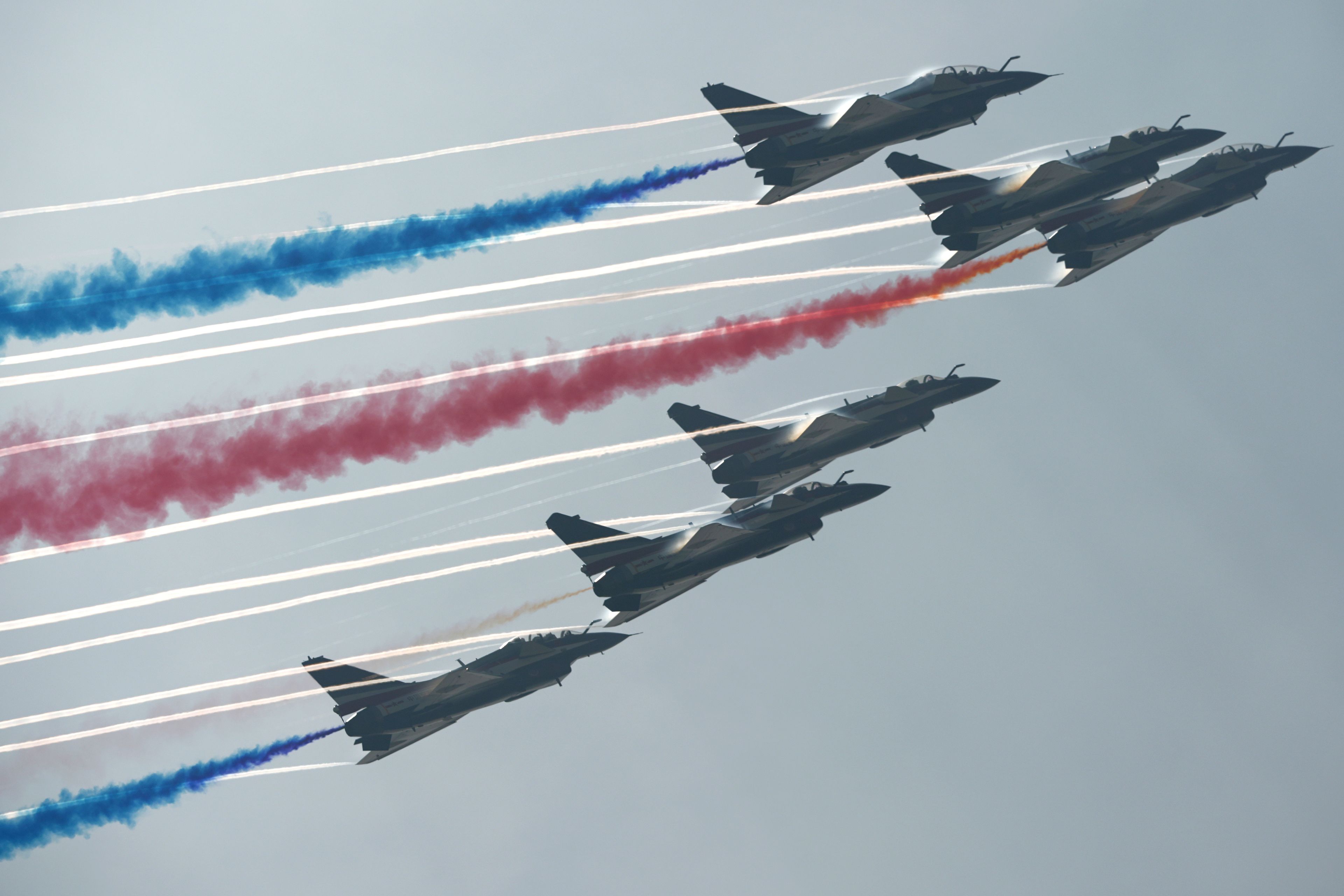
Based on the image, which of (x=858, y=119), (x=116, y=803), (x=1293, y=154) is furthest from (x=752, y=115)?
(x=116, y=803)

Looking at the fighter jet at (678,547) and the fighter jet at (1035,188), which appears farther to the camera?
the fighter jet at (1035,188)

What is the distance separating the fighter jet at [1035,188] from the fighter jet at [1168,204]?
1343mm

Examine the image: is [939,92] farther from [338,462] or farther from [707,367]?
[338,462]

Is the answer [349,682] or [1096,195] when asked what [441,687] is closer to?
[349,682]

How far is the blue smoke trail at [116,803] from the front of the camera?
5794 centimetres

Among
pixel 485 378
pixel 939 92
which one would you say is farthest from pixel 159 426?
pixel 939 92

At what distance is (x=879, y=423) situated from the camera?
60.9 m

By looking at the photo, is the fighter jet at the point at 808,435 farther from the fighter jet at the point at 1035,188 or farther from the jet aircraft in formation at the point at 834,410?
the fighter jet at the point at 1035,188

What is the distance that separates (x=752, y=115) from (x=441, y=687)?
2698 centimetres

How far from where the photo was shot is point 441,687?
2359 inches

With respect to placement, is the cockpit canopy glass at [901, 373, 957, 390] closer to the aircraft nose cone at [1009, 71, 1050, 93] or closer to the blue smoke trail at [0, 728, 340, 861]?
the aircraft nose cone at [1009, 71, 1050, 93]

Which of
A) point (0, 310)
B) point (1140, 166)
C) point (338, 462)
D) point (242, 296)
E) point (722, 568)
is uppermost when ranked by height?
point (0, 310)

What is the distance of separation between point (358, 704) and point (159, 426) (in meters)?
14.2

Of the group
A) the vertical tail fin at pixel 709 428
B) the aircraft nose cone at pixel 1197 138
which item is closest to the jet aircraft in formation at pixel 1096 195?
the aircraft nose cone at pixel 1197 138
